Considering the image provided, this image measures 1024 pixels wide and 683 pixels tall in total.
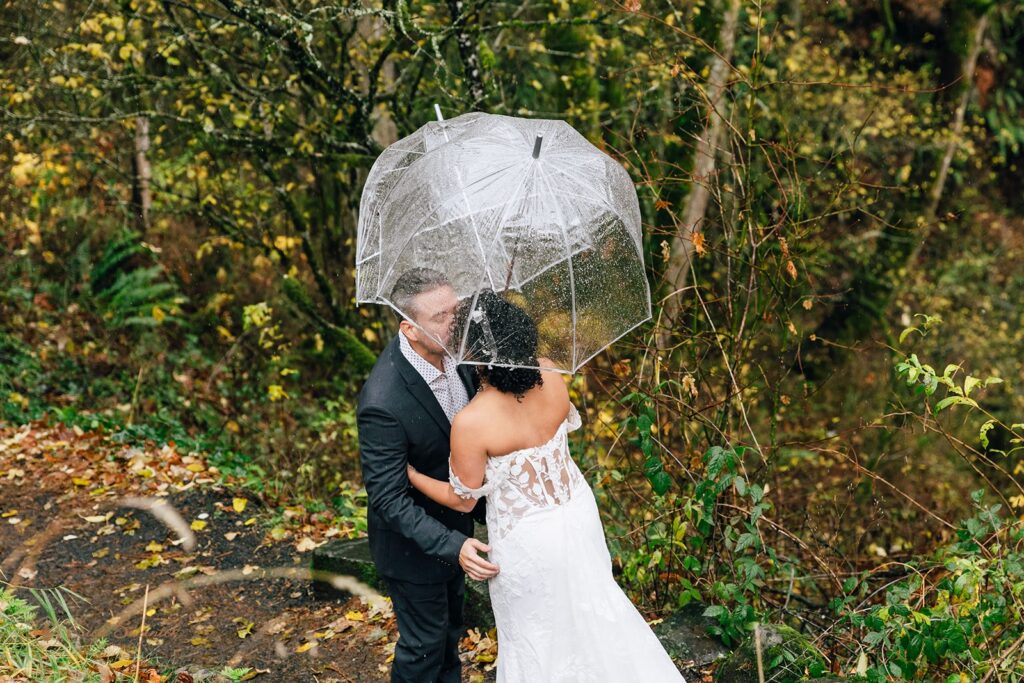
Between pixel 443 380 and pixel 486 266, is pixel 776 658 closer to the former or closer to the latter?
pixel 443 380

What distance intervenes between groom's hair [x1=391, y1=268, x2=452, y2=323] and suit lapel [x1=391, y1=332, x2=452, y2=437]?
0.26 m

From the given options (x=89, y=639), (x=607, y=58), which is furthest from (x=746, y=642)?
(x=607, y=58)

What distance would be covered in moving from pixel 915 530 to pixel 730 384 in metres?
4.02

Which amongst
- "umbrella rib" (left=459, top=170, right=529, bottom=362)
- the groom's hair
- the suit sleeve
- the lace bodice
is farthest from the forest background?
the groom's hair

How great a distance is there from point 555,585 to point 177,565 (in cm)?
360

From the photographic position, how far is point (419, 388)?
3.09m

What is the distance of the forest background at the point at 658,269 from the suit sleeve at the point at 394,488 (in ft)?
4.36

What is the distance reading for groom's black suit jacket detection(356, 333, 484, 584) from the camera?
3.02 m

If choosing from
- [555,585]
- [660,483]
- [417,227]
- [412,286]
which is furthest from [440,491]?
[660,483]

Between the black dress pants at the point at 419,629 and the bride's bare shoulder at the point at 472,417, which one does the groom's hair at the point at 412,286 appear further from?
the black dress pants at the point at 419,629

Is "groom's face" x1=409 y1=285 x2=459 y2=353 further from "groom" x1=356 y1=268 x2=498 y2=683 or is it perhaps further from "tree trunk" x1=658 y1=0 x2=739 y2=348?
"tree trunk" x1=658 y1=0 x2=739 y2=348

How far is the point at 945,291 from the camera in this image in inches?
453

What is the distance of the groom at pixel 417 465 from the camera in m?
2.92

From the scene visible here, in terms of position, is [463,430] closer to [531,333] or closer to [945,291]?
[531,333]
